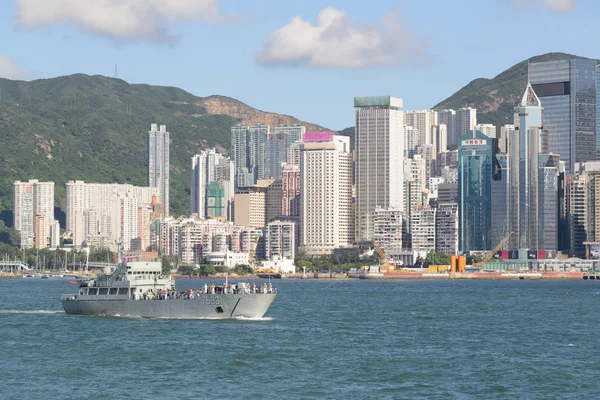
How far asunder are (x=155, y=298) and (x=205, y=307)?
4.62m

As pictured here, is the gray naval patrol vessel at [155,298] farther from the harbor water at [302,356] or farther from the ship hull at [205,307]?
the harbor water at [302,356]

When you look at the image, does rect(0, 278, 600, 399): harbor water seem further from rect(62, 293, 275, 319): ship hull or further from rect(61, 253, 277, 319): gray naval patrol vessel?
rect(61, 253, 277, 319): gray naval patrol vessel

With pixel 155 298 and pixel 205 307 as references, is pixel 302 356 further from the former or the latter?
pixel 155 298

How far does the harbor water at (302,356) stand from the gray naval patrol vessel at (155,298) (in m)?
1.17

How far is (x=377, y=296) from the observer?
146000 millimetres

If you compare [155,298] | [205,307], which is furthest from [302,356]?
[155,298]

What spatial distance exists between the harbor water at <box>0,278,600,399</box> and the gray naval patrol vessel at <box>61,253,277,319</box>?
3.83 feet

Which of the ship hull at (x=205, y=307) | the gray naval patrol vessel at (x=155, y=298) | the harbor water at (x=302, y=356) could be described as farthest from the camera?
the gray naval patrol vessel at (x=155, y=298)

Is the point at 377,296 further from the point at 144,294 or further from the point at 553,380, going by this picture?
the point at 553,380

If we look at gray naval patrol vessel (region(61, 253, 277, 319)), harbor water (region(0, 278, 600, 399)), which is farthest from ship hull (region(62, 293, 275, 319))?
harbor water (region(0, 278, 600, 399))

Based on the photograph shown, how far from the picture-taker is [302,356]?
217ft

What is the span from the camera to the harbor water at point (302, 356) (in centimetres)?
5466

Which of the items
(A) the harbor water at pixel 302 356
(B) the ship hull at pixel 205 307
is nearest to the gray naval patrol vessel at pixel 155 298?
(B) the ship hull at pixel 205 307

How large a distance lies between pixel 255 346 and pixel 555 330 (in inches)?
1048
